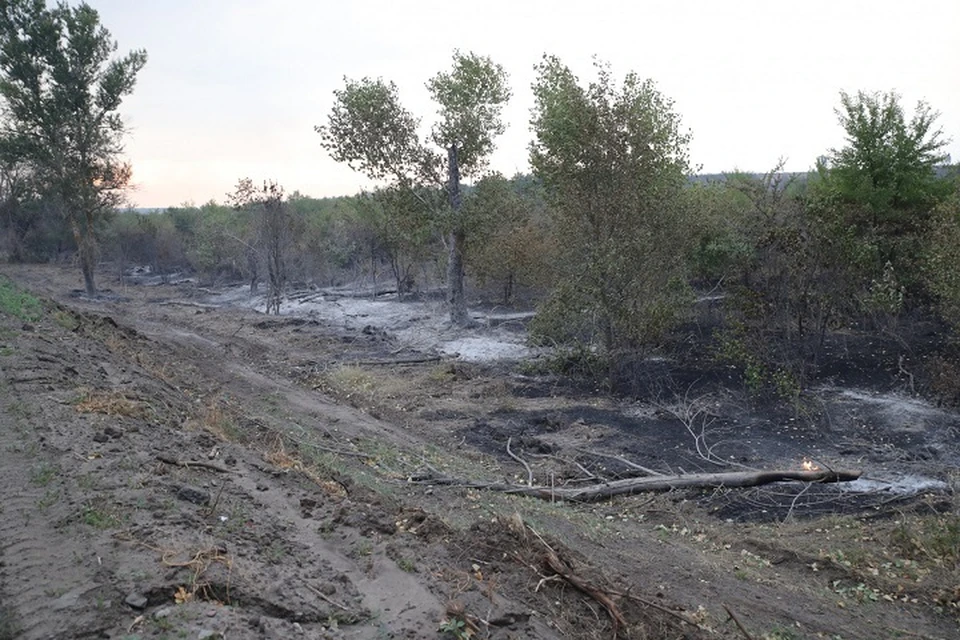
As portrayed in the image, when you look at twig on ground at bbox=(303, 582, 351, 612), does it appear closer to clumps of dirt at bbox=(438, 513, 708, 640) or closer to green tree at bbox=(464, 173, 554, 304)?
clumps of dirt at bbox=(438, 513, 708, 640)

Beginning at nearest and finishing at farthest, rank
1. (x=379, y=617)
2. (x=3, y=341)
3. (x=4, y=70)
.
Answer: (x=379, y=617) < (x=3, y=341) < (x=4, y=70)

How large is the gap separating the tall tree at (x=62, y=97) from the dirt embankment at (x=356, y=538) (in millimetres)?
17260

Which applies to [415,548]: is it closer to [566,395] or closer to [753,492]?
[753,492]

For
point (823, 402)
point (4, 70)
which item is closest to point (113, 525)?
point (823, 402)

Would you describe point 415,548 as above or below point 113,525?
below

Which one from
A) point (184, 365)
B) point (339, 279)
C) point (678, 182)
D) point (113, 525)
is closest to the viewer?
point (113, 525)

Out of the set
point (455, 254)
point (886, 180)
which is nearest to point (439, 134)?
point (455, 254)

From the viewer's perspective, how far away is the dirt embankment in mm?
4070

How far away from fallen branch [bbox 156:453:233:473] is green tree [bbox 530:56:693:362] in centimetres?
940

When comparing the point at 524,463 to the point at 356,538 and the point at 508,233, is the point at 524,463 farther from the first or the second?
the point at 508,233

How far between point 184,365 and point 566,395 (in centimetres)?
749

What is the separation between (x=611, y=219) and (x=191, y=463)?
10.5 m

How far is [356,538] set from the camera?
5223mm

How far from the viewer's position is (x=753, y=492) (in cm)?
903
